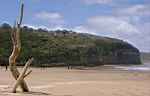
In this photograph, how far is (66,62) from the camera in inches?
2894

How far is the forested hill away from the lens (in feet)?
228

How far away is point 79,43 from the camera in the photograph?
83000 millimetres

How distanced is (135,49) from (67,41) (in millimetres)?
25854

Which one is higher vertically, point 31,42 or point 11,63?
point 31,42

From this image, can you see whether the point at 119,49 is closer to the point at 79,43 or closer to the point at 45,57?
the point at 79,43

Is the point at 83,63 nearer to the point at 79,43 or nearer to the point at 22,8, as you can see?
the point at 79,43

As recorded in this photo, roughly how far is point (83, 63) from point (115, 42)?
2012 cm

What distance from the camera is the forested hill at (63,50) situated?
69.6 metres

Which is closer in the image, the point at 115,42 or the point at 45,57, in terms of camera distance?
the point at 45,57

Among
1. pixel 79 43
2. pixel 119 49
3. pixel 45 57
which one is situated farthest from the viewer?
pixel 119 49

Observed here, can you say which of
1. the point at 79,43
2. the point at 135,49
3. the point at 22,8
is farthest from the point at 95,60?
the point at 22,8

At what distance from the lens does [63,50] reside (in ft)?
252

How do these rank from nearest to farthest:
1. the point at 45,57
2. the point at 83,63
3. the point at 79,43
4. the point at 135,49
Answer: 1. the point at 45,57
2. the point at 83,63
3. the point at 79,43
4. the point at 135,49

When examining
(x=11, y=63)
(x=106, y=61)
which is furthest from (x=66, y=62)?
(x=11, y=63)
